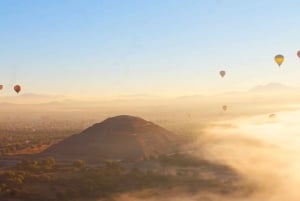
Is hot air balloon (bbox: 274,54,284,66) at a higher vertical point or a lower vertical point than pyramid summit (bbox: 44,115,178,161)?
higher

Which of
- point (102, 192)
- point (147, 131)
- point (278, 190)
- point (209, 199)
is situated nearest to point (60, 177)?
point (102, 192)

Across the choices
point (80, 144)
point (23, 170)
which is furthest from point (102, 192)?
point (80, 144)

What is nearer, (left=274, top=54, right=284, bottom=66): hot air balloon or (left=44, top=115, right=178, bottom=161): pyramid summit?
(left=274, top=54, right=284, bottom=66): hot air balloon

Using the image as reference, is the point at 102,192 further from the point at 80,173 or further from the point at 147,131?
the point at 147,131

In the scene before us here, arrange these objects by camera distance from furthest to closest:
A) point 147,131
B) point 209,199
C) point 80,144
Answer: point 147,131
point 80,144
point 209,199

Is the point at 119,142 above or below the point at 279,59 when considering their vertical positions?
below

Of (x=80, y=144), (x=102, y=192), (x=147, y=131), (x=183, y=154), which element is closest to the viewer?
(x=102, y=192)

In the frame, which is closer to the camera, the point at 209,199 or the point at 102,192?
the point at 209,199

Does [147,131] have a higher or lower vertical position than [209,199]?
higher

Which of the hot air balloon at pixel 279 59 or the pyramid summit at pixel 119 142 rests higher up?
the hot air balloon at pixel 279 59

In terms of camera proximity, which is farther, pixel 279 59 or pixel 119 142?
pixel 119 142

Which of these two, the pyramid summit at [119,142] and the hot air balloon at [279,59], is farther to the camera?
the pyramid summit at [119,142]
